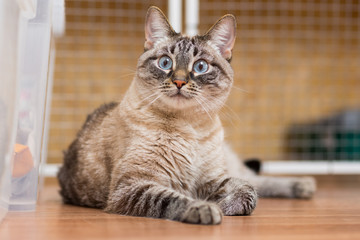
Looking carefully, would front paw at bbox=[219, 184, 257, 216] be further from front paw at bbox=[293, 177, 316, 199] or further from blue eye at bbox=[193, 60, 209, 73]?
front paw at bbox=[293, 177, 316, 199]

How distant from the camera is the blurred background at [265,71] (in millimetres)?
4277

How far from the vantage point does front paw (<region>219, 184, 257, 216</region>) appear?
1624mm

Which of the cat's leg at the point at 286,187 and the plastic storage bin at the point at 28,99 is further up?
the plastic storage bin at the point at 28,99

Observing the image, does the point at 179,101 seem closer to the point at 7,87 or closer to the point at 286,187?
the point at 7,87

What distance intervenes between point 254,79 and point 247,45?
0.38 m

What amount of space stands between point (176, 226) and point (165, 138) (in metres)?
0.46

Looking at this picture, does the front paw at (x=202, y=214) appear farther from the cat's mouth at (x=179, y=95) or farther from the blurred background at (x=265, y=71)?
the blurred background at (x=265, y=71)

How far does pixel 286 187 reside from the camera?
2.42 meters

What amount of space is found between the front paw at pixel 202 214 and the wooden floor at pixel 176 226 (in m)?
0.03

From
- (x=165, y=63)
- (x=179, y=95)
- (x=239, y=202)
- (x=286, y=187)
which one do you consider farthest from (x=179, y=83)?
(x=286, y=187)

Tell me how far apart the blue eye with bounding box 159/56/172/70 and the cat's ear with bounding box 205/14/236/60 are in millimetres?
237

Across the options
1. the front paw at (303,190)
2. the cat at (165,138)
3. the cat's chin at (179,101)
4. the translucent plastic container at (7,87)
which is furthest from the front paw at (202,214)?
the front paw at (303,190)

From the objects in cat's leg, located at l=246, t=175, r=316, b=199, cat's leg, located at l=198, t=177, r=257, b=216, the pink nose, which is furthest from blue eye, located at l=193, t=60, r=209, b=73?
cat's leg, located at l=246, t=175, r=316, b=199

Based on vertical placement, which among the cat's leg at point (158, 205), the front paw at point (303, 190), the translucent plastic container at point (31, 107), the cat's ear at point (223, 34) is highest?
the cat's ear at point (223, 34)
